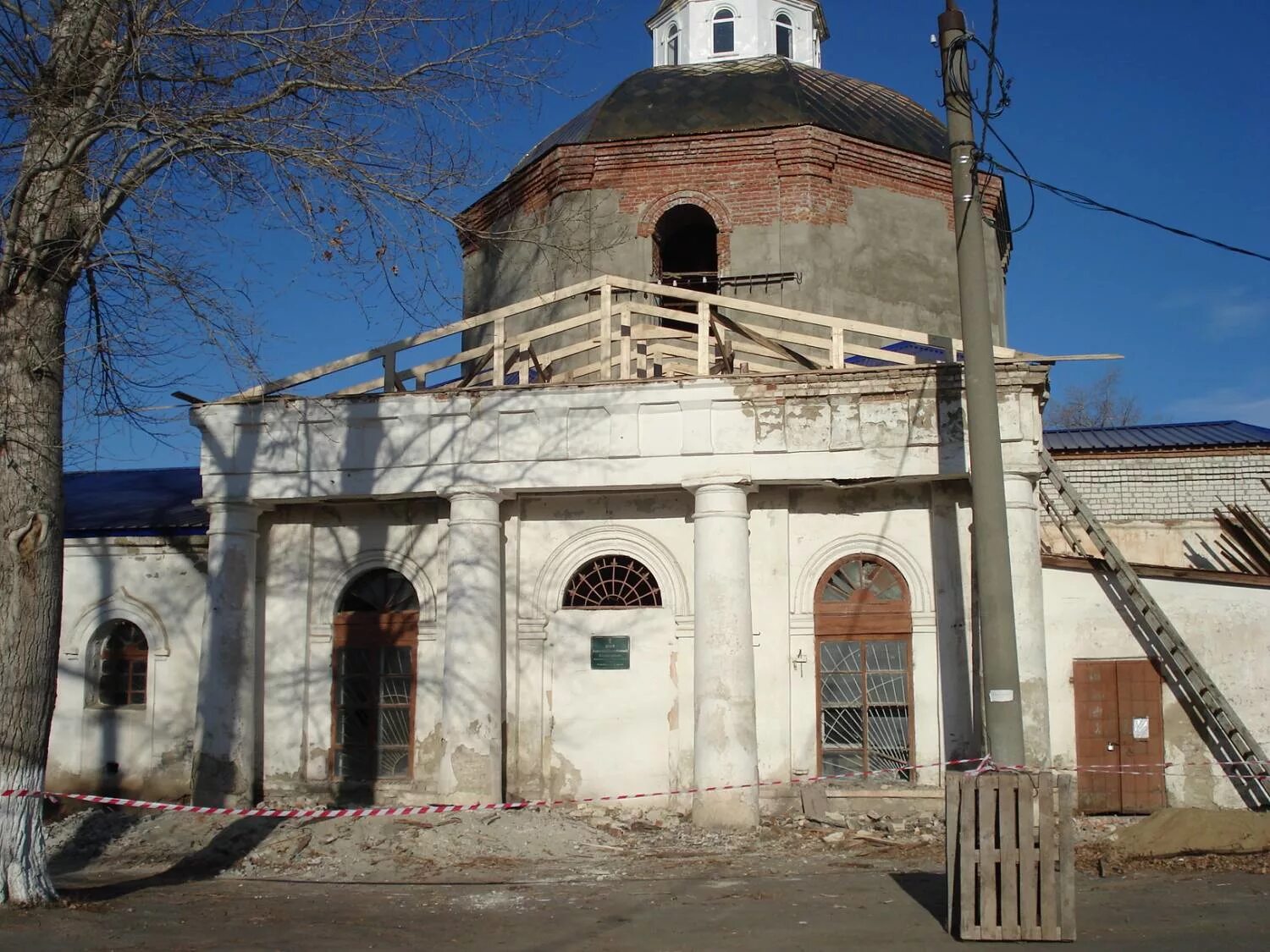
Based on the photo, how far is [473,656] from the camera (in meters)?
13.5

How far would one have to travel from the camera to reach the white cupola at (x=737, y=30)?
23.0 meters

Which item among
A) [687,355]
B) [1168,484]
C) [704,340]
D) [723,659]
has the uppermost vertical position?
[687,355]

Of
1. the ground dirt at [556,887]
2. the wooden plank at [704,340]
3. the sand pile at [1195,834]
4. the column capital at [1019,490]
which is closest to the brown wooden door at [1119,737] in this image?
the ground dirt at [556,887]

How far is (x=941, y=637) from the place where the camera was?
13586mm

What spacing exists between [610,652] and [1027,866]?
7038 mm

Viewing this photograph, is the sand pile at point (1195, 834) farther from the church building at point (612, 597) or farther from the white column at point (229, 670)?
the white column at point (229, 670)

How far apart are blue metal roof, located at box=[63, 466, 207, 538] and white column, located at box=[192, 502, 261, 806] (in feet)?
3.41

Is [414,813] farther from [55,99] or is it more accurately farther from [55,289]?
[55,99]

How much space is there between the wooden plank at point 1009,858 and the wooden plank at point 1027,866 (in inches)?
1.0

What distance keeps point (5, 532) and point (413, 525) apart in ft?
21.0

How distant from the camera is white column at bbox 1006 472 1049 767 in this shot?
1212 centimetres

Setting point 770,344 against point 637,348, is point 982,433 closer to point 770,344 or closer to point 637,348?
point 770,344

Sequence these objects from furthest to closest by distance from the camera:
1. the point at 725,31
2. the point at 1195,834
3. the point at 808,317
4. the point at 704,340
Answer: the point at 725,31 → the point at 704,340 → the point at 808,317 → the point at 1195,834

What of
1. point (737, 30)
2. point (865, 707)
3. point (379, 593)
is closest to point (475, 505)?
point (379, 593)
